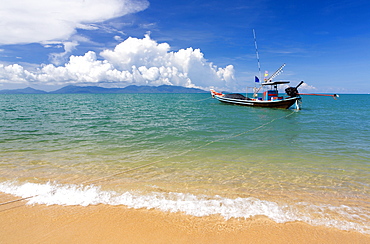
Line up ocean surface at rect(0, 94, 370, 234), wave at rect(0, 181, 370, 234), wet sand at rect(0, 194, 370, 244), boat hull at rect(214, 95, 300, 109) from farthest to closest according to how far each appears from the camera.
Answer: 1. boat hull at rect(214, 95, 300, 109)
2. ocean surface at rect(0, 94, 370, 234)
3. wave at rect(0, 181, 370, 234)
4. wet sand at rect(0, 194, 370, 244)

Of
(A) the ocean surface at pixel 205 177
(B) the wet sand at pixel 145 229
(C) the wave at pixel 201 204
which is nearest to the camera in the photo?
(B) the wet sand at pixel 145 229

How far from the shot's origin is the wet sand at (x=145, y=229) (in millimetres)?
3875

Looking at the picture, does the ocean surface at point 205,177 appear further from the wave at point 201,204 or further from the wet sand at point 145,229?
the wet sand at point 145,229

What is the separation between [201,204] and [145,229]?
63.7 inches

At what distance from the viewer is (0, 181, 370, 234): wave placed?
15.0 ft

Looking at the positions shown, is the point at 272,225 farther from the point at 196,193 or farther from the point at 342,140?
the point at 342,140

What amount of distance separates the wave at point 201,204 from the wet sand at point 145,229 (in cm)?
24

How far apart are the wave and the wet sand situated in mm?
242

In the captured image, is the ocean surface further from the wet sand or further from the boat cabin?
the boat cabin

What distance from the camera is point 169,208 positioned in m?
5.03

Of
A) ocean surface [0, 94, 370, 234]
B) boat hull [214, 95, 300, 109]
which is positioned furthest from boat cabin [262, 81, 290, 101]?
ocean surface [0, 94, 370, 234]

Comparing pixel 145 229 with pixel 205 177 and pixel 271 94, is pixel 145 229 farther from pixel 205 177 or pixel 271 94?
pixel 271 94

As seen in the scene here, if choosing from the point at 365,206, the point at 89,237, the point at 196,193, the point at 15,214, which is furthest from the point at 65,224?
the point at 365,206

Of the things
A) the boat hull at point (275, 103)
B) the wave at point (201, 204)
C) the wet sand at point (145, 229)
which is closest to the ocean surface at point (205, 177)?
the wave at point (201, 204)
